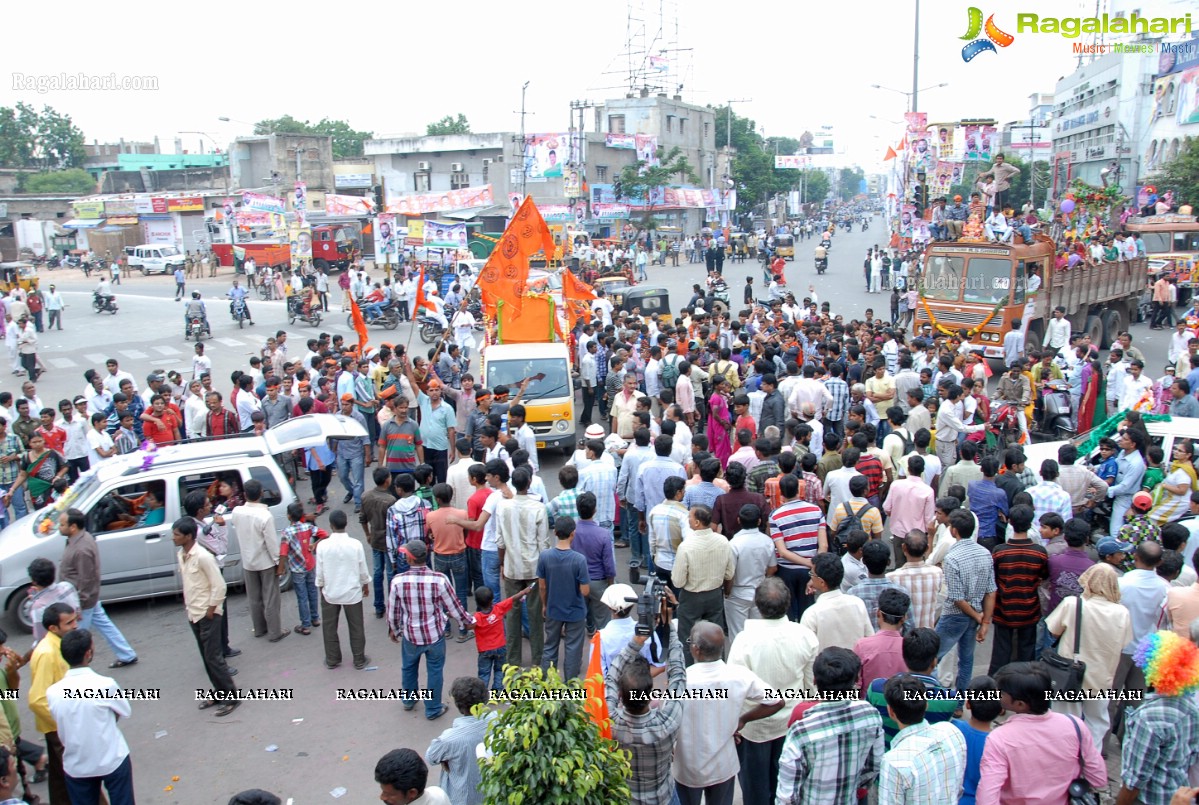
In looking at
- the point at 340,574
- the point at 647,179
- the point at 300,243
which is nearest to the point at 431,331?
the point at 300,243

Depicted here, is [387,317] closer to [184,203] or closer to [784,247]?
[784,247]

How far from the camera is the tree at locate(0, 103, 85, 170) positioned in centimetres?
7819

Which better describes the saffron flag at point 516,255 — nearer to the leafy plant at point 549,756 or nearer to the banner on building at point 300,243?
the leafy plant at point 549,756

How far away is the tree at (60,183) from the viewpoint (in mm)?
68125

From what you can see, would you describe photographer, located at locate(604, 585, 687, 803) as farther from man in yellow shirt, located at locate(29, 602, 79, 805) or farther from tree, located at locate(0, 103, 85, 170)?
tree, located at locate(0, 103, 85, 170)

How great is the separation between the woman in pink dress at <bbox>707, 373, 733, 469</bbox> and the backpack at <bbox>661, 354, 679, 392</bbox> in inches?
69.7

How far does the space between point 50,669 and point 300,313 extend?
2352cm

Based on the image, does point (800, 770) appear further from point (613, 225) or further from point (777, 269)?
point (613, 225)

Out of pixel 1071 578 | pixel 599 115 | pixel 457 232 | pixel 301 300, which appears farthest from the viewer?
pixel 599 115

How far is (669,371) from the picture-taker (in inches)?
501

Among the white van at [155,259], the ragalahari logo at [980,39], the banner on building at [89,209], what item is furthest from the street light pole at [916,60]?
the banner on building at [89,209]

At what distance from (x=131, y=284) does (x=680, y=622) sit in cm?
4526

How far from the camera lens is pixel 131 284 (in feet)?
143

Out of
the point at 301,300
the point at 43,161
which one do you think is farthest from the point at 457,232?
the point at 43,161
